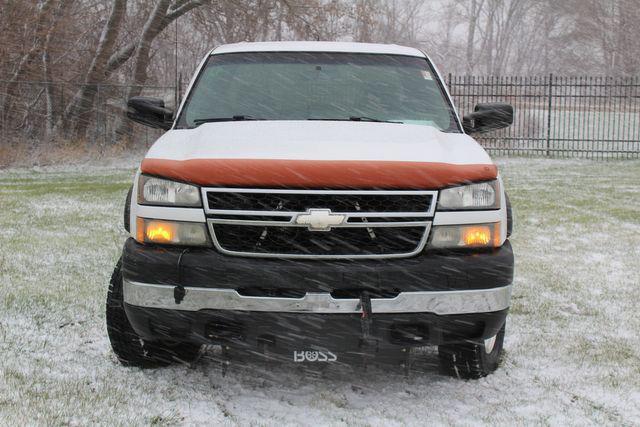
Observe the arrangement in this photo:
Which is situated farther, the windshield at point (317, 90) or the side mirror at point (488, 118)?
the side mirror at point (488, 118)

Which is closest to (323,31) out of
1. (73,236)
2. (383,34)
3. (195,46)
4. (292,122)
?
(195,46)

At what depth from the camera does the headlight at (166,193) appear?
332 cm

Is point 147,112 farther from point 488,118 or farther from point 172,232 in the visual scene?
point 488,118

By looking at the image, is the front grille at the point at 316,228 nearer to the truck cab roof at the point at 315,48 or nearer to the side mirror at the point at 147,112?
the side mirror at the point at 147,112

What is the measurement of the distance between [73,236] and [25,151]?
12.6 metres

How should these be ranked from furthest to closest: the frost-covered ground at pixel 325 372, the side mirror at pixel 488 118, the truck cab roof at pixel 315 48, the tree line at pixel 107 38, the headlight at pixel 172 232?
1. the tree line at pixel 107 38
2. the truck cab roof at pixel 315 48
3. the side mirror at pixel 488 118
4. the frost-covered ground at pixel 325 372
5. the headlight at pixel 172 232

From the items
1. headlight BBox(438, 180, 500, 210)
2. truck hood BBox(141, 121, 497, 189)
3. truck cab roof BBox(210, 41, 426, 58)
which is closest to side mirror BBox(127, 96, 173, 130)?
truck cab roof BBox(210, 41, 426, 58)

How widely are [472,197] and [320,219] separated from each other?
2.33 ft

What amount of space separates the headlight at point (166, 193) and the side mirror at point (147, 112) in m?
1.53

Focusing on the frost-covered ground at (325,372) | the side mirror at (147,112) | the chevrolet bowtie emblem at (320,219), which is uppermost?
the side mirror at (147,112)

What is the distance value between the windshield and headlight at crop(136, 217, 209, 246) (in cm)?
113

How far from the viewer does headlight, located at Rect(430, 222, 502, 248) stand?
130 inches

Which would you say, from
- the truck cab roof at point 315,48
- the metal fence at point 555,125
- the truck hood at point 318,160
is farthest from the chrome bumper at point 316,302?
the metal fence at point 555,125

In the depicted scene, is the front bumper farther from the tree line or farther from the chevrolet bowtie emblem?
the tree line
